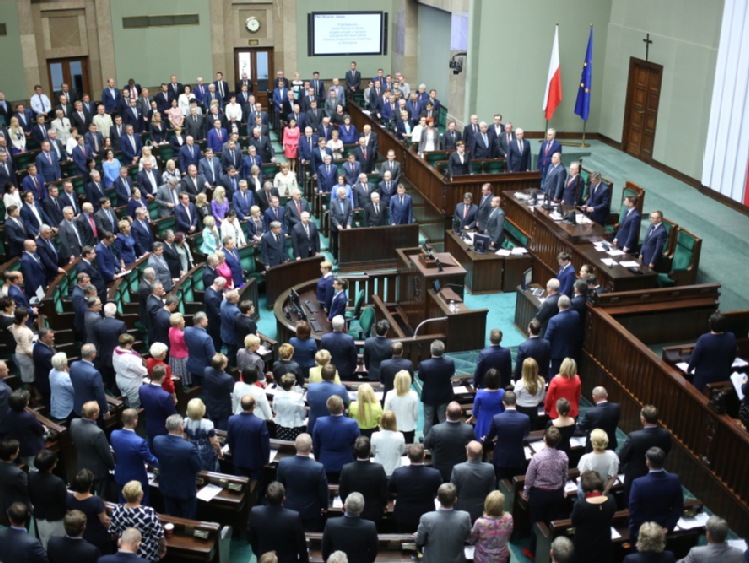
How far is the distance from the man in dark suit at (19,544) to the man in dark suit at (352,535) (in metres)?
1.95

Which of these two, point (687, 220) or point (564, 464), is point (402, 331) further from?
point (687, 220)

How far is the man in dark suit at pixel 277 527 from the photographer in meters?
5.93

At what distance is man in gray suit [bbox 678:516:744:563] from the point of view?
5770mm

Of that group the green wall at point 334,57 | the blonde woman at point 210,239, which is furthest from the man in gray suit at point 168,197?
the green wall at point 334,57

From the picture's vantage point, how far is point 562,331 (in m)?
9.64

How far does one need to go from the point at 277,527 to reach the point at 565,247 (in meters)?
7.46

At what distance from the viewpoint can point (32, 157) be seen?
640 inches

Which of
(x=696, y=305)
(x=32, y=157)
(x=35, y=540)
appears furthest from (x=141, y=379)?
(x=32, y=157)

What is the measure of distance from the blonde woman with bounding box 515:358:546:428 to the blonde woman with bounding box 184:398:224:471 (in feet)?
9.41

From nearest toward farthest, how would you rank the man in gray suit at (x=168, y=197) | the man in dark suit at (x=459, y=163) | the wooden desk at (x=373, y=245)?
the man in gray suit at (x=168, y=197)
the wooden desk at (x=373, y=245)
the man in dark suit at (x=459, y=163)

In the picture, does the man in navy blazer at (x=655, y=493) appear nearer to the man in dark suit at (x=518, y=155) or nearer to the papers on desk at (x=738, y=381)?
the papers on desk at (x=738, y=381)

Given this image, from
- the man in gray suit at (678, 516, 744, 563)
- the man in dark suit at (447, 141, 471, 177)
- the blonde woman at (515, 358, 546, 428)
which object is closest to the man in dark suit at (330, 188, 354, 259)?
the man in dark suit at (447, 141, 471, 177)

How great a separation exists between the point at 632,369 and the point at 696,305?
196 cm

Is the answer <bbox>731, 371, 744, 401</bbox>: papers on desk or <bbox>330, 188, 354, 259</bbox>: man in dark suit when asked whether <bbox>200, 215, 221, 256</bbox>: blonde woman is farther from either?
<bbox>731, 371, 744, 401</bbox>: papers on desk
